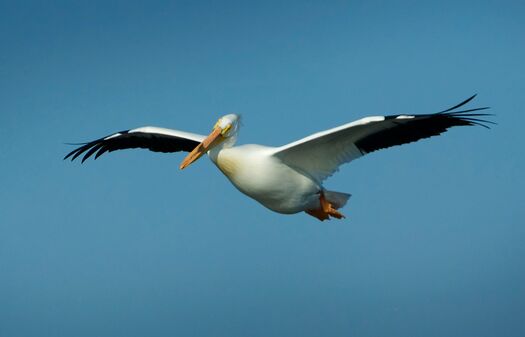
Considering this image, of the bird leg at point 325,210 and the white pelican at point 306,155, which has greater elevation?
the white pelican at point 306,155

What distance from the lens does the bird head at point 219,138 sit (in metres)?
9.49

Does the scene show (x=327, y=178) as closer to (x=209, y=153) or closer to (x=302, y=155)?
(x=302, y=155)

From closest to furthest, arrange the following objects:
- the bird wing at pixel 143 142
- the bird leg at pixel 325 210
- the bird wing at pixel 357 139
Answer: the bird wing at pixel 357 139 → the bird leg at pixel 325 210 → the bird wing at pixel 143 142

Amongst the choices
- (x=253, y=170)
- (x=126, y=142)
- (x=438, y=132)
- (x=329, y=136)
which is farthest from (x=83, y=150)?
(x=438, y=132)

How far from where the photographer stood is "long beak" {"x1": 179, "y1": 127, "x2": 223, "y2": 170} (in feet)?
31.1

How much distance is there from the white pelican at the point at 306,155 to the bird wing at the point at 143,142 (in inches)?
35.0

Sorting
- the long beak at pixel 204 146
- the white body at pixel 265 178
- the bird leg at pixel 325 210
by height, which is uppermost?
the long beak at pixel 204 146

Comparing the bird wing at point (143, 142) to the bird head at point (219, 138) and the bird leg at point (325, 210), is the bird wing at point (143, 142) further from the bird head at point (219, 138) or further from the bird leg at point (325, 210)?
the bird leg at point (325, 210)

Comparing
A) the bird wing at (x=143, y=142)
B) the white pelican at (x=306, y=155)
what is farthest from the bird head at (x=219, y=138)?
the bird wing at (x=143, y=142)

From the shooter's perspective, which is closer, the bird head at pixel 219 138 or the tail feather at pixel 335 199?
the bird head at pixel 219 138

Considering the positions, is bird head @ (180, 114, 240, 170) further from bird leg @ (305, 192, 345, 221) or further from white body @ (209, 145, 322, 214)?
bird leg @ (305, 192, 345, 221)

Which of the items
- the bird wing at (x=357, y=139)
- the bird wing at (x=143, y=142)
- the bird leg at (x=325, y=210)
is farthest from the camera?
the bird wing at (x=143, y=142)

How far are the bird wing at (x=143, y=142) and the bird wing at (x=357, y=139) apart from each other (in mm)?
1744

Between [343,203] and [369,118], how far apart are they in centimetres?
162
